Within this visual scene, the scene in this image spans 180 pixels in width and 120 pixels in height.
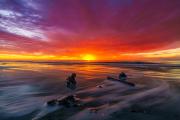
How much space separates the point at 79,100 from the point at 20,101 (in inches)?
160

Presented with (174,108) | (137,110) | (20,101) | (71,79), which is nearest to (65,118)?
(137,110)

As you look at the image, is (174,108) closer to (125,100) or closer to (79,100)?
(125,100)

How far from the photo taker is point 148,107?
1021 centimetres

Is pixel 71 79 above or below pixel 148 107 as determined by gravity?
above

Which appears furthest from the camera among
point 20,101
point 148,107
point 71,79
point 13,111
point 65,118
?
point 71,79

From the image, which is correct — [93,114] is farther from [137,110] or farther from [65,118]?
[137,110]

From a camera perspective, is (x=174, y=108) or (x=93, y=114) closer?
(x=93, y=114)

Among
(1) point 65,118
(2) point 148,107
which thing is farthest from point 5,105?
(2) point 148,107

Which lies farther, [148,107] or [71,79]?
[71,79]

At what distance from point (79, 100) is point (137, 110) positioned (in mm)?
4026

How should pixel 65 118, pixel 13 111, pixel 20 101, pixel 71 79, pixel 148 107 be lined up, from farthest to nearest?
pixel 71 79 < pixel 20 101 < pixel 148 107 < pixel 13 111 < pixel 65 118

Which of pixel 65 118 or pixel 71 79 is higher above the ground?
pixel 71 79

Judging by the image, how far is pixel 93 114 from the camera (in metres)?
8.92

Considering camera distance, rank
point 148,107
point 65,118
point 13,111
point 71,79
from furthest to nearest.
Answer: point 71,79 < point 148,107 < point 13,111 < point 65,118
